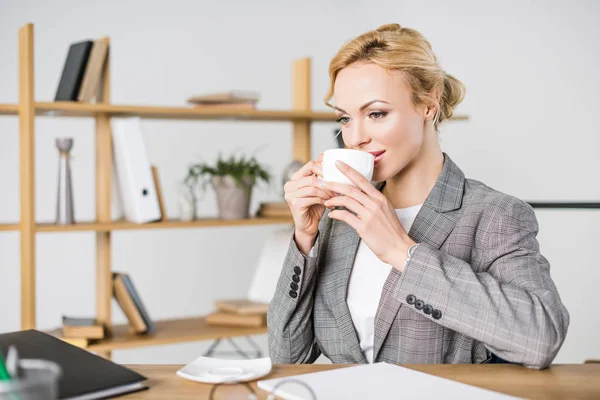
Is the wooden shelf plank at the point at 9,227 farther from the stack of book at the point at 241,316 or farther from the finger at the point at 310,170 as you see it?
the finger at the point at 310,170

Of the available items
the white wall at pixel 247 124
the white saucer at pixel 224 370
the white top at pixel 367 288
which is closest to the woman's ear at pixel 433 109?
the white top at pixel 367 288

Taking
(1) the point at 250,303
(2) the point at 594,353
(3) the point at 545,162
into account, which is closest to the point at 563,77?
(3) the point at 545,162

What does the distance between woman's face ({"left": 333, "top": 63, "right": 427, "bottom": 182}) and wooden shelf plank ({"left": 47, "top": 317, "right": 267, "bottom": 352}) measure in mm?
1662

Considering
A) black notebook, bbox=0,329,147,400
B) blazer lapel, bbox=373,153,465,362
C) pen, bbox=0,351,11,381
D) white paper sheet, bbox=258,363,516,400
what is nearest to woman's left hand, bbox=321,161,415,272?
blazer lapel, bbox=373,153,465,362

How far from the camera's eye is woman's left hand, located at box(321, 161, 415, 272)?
1.24 metres

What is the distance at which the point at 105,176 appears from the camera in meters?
2.83

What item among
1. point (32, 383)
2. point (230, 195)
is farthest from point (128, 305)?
point (32, 383)

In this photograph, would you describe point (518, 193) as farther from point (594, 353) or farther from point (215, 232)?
point (215, 232)

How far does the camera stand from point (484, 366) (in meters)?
1.10

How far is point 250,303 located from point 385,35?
1.92 m

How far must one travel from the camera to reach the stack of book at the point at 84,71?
274 centimetres

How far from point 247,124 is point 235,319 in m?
1.63

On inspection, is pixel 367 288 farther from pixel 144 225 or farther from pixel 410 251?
pixel 144 225

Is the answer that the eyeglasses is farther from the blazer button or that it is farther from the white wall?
the white wall
